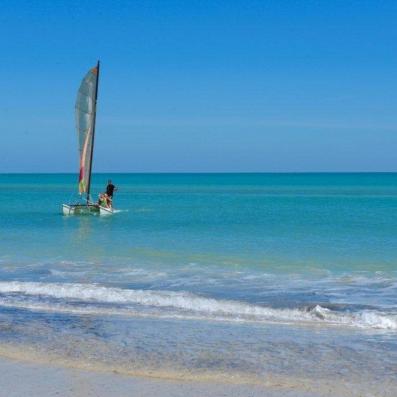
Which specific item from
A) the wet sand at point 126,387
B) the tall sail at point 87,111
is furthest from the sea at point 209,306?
the tall sail at point 87,111

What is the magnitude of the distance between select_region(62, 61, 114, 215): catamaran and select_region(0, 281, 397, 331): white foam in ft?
68.1

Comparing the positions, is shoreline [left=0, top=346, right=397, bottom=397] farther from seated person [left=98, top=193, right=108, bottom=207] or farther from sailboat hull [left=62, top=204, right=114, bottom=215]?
seated person [left=98, top=193, right=108, bottom=207]

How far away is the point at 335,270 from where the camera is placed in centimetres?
1636

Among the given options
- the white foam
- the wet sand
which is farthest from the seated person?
the wet sand

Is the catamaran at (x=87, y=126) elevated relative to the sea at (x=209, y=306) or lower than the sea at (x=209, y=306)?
elevated

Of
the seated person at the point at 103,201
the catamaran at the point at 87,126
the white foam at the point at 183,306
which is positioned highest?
the catamaran at the point at 87,126

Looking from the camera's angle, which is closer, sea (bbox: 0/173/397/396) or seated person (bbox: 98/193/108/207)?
sea (bbox: 0/173/397/396)

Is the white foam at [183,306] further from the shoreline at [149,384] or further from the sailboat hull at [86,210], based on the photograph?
the sailboat hull at [86,210]

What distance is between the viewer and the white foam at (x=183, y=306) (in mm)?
10414

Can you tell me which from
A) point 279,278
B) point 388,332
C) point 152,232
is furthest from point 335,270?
point 152,232

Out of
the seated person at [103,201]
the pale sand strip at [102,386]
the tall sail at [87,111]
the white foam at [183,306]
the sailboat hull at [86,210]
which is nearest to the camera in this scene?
the pale sand strip at [102,386]

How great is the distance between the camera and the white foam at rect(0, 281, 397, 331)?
10.4m

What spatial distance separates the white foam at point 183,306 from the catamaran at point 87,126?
68.1 feet

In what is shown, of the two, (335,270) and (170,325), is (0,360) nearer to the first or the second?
(170,325)
